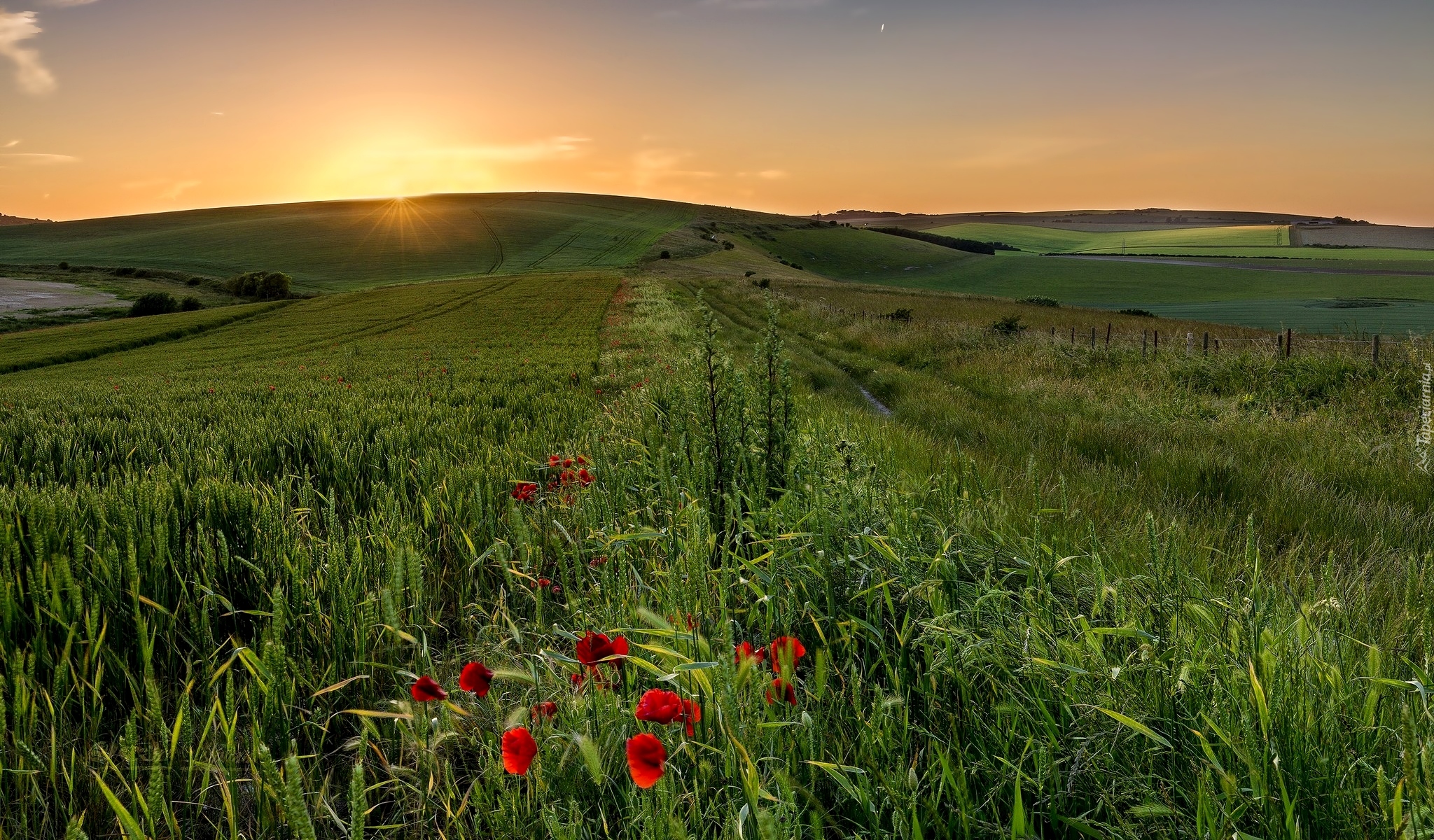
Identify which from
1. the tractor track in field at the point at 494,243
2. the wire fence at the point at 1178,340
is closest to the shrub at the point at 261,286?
the tractor track in field at the point at 494,243

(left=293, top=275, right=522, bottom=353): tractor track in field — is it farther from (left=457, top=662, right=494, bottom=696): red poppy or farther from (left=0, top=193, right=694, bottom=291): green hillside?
(left=457, top=662, right=494, bottom=696): red poppy

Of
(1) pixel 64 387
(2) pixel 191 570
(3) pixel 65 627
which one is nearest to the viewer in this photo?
(3) pixel 65 627

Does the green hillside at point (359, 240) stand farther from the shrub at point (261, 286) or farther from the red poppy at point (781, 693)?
the red poppy at point (781, 693)

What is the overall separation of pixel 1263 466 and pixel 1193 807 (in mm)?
5219

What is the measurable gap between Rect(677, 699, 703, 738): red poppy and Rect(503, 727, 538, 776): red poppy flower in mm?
302

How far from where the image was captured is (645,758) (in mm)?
1179

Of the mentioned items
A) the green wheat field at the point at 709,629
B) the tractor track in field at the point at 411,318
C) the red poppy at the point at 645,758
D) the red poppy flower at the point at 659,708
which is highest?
the tractor track in field at the point at 411,318

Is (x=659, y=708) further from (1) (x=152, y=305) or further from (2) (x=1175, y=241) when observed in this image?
(2) (x=1175, y=241)

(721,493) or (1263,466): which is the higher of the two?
(721,493)

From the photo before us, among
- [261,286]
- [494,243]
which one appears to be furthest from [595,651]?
[494,243]

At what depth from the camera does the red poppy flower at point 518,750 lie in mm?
1287

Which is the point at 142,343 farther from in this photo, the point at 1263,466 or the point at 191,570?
the point at 1263,466

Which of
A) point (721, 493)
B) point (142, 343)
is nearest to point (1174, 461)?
point (721, 493)

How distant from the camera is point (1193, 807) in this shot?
144 centimetres
